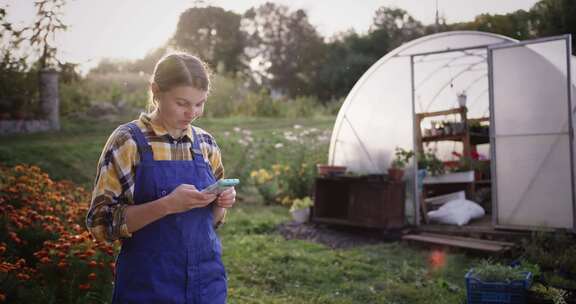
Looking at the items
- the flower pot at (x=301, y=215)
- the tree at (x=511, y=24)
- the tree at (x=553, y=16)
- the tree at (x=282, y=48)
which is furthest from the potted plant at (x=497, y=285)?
the tree at (x=282, y=48)

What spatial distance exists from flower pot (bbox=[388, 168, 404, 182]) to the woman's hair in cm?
610

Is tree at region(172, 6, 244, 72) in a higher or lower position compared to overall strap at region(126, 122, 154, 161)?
higher

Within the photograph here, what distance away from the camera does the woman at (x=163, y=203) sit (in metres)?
1.78

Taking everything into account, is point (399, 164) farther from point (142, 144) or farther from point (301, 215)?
point (142, 144)

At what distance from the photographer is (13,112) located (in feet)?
32.7

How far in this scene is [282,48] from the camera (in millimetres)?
23312

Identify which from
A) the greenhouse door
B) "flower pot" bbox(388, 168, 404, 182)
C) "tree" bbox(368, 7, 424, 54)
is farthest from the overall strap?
"tree" bbox(368, 7, 424, 54)

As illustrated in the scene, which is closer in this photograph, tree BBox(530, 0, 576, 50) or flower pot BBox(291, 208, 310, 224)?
flower pot BBox(291, 208, 310, 224)

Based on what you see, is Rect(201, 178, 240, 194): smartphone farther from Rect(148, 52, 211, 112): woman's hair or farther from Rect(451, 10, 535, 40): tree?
Rect(451, 10, 535, 40): tree

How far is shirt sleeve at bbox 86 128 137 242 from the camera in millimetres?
1771

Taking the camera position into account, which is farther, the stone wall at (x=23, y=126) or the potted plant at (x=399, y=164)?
the stone wall at (x=23, y=126)

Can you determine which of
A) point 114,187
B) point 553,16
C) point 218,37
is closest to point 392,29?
point 218,37

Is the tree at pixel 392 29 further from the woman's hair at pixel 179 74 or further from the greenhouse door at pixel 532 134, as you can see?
the woman's hair at pixel 179 74

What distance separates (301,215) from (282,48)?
15581 millimetres
